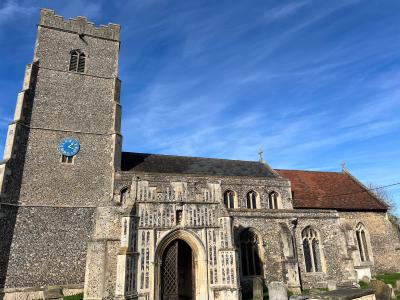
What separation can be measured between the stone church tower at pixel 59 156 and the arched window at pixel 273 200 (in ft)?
37.7

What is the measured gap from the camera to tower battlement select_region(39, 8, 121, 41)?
21125 mm

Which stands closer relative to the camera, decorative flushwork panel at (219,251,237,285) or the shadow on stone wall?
decorative flushwork panel at (219,251,237,285)

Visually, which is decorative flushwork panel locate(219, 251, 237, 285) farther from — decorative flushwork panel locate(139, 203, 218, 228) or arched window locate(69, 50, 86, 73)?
arched window locate(69, 50, 86, 73)

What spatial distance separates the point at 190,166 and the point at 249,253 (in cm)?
796

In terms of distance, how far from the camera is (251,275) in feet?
57.5

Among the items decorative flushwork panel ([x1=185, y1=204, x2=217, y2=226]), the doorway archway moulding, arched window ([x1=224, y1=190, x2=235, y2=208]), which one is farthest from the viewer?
arched window ([x1=224, y1=190, x2=235, y2=208])

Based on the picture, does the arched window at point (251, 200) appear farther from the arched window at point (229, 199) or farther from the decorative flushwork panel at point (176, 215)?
the decorative flushwork panel at point (176, 215)

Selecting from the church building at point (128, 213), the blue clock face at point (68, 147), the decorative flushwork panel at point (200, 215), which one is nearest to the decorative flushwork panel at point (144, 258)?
the church building at point (128, 213)

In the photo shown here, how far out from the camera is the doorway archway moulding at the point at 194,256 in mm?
11109

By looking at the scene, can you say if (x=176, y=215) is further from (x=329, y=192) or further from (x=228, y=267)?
(x=329, y=192)

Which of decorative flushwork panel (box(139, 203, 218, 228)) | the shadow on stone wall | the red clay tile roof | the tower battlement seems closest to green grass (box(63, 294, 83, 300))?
the shadow on stone wall

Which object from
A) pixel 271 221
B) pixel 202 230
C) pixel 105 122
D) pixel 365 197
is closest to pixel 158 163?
pixel 105 122

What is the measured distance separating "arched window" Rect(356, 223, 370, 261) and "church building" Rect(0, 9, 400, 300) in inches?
3.0

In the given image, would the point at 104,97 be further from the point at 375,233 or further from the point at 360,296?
the point at 375,233
